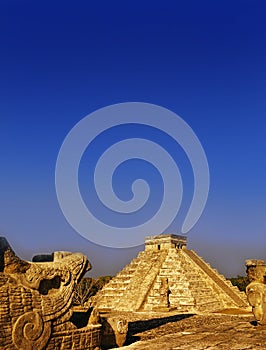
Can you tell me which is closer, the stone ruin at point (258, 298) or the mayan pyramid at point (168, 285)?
the stone ruin at point (258, 298)

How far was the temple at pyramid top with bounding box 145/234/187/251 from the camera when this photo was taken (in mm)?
30698

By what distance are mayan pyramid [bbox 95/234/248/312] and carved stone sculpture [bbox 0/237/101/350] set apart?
14.8m

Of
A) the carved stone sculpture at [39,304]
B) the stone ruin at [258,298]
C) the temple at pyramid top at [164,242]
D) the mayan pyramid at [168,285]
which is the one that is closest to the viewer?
the carved stone sculpture at [39,304]

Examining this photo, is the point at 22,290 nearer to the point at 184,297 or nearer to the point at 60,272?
the point at 60,272

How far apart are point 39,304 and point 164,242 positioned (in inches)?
932

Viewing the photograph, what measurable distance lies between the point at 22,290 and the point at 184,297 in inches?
712

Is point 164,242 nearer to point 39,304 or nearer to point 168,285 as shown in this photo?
point 168,285

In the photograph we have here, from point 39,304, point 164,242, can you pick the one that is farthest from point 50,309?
point 164,242

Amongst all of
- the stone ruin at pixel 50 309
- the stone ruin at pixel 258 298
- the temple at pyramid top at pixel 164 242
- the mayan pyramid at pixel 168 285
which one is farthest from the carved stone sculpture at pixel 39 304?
the temple at pyramid top at pixel 164 242

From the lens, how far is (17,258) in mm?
7930

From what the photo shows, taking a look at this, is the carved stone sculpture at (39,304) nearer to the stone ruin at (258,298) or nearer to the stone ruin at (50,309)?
the stone ruin at (50,309)

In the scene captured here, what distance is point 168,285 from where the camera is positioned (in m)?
25.4

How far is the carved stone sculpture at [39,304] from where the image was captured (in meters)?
7.22

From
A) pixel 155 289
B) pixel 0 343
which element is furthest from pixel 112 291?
pixel 0 343
